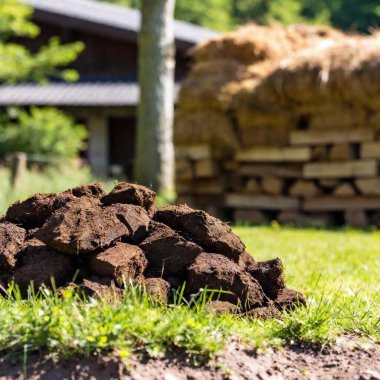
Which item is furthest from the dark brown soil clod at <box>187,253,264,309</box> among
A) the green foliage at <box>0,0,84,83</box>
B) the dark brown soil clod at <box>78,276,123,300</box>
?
the green foliage at <box>0,0,84,83</box>

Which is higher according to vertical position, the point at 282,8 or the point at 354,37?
the point at 282,8

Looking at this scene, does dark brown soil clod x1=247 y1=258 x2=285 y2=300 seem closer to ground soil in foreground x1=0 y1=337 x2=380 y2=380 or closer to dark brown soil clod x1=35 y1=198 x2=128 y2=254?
ground soil in foreground x1=0 y1=337 x2=380 y2=380

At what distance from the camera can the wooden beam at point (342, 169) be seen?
1029 cm

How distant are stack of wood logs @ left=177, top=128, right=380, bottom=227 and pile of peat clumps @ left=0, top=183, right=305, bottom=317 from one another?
622 cm

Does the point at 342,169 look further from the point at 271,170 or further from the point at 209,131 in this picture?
the point at 209,131

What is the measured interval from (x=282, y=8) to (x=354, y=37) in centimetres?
3279

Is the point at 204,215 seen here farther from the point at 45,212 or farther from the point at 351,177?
the point at 351,177

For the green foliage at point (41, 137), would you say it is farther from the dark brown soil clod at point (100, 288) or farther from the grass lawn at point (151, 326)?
the dark brown soil clod at point (100, 288)

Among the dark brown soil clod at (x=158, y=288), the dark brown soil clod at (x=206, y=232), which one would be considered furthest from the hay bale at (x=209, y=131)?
the dark brown soil clod at (x=158, y=288)

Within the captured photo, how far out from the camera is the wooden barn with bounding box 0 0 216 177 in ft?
70.4

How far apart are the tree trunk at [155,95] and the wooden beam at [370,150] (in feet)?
12.4

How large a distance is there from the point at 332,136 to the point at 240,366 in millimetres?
7470

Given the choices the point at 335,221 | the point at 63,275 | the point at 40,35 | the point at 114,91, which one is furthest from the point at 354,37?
the point at 40,35

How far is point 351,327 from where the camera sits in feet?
12.6
